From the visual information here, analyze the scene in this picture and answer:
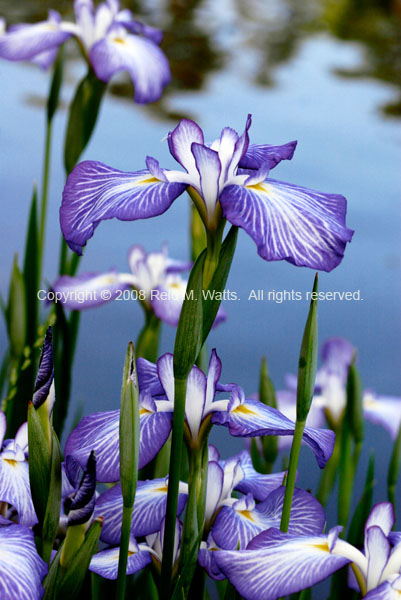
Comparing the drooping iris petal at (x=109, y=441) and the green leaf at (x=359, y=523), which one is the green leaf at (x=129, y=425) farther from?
the green leaf at (x=359, y=523)

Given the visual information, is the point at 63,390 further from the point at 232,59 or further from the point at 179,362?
the point at 232,59

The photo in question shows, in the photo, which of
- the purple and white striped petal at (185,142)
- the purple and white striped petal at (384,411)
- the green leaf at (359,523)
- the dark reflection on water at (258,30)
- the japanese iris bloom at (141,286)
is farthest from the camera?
the dark reflection on water at (258,30)

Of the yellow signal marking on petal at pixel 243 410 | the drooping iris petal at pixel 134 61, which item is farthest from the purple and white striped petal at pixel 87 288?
the yellow signal marking on petal at pixel 243 410

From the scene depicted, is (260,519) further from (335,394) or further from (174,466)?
(335,394)

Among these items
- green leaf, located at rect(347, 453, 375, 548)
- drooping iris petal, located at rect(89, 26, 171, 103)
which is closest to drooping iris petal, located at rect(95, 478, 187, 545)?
green leaf, located at rect(347, 453, 375, 548)

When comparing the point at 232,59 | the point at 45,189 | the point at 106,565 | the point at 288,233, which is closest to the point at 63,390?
the point at 45,189

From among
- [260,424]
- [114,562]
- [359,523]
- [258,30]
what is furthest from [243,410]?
[258,30]

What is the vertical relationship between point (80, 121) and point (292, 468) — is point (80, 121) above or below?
above
